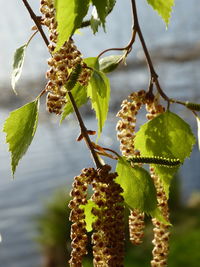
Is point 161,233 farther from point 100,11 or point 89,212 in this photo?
point 100,11

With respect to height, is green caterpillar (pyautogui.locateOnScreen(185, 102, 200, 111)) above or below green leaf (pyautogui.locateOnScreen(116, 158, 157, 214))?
above

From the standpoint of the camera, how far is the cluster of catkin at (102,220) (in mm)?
299

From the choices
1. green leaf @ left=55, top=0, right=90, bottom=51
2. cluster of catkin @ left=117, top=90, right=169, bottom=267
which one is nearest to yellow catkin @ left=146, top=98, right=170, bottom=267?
cluster of catkin @ left=117, top=90, right=169, bottom=267

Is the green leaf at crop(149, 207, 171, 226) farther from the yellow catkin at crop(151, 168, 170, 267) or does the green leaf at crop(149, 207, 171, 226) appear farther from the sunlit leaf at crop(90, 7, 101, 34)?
the sunlit leaf at crop(90, 7, 101, 34)

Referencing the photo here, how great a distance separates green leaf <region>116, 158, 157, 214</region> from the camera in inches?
13.5

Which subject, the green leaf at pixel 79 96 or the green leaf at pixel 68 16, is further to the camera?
the green leaf at pixel 79 96

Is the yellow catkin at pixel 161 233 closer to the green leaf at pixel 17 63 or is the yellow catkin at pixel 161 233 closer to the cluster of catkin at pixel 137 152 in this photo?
the cluster of catkin at pixel 137 152

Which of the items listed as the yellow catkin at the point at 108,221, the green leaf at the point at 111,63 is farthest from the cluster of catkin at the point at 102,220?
the green leaf at the point at 111,63

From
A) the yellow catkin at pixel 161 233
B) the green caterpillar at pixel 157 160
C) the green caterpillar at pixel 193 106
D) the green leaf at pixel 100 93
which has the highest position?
the green leaf at pixel 100 93

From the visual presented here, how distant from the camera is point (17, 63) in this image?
1.26 ft

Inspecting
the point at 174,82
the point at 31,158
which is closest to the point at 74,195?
the point at 31,158

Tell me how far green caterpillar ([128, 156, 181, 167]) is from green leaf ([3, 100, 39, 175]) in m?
0.06

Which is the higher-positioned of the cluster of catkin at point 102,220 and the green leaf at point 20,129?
the green leaf at point 20,129

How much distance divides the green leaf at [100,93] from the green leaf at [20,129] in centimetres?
4
